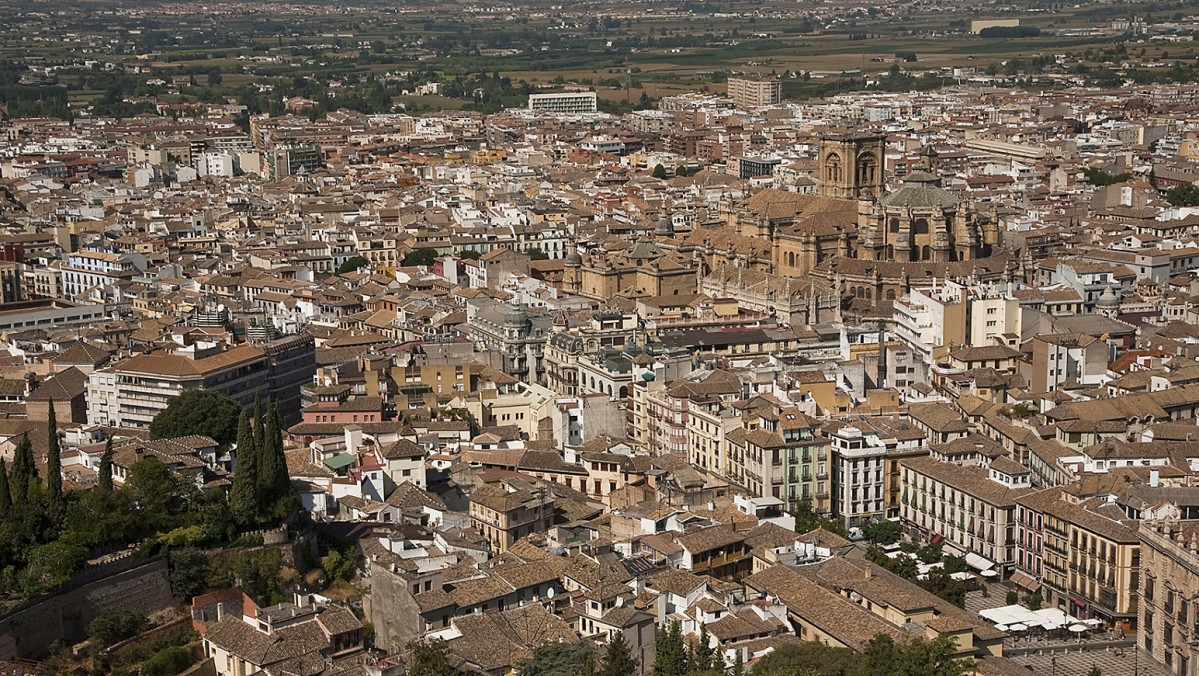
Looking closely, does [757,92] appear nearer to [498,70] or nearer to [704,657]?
[498,70]

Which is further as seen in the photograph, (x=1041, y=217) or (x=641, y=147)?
(x=641, y=147)

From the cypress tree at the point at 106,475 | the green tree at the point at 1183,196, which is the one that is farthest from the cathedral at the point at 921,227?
the cypress tree at the point at 106,475

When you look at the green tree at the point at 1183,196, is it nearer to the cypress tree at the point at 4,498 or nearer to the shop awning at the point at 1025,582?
the shop awning at the point at 1025,582

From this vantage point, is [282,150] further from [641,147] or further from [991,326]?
[991,326]

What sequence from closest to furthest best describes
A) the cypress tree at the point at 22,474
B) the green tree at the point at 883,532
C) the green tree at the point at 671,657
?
1. the green tree at the point at 671,657
2. the cypress tree at the point at 22,474
3. the green tree at the point at 883,532

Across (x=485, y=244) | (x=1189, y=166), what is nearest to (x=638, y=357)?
(x=485, y=244)

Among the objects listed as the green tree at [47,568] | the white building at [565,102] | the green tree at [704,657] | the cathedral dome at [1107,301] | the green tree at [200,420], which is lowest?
the white building at [565,102]

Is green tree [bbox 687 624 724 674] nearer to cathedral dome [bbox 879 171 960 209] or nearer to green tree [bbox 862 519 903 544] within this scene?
green tree [bbox 862 519 903 544]
